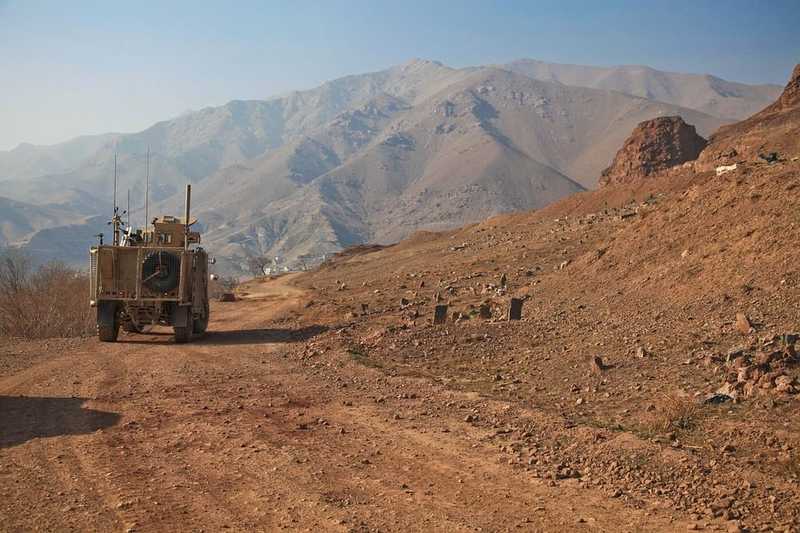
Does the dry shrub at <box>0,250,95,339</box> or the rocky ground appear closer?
the rocky ground

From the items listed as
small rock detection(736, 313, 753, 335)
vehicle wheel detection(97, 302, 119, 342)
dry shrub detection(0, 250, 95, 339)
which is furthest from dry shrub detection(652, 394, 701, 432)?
dry shrub detection(0, 250, 95, 339)

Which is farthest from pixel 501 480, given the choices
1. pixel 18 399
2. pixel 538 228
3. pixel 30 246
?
pixel 30 246

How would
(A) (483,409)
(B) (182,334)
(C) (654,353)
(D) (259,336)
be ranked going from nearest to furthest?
(A) (483,409)
(C) (654,353)
(B) (182,334)
(D) (259,336)

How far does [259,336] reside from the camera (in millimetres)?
21047

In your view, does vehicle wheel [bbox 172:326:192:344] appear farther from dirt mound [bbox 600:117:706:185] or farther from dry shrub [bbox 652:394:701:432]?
dirt mound [bbox 600:117:706:185]

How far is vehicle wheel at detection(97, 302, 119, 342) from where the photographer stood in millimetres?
19344

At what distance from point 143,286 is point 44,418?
27.9 feet

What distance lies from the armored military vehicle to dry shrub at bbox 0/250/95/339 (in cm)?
494

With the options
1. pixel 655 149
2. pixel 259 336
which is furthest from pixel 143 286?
pixel 655 149

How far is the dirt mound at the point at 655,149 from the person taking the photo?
63406 mm

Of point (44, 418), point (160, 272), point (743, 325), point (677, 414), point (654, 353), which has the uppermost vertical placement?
point (160, 272)

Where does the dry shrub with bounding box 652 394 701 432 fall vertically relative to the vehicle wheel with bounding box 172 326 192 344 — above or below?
above

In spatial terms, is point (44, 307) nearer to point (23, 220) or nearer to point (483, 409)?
point (483, 409)

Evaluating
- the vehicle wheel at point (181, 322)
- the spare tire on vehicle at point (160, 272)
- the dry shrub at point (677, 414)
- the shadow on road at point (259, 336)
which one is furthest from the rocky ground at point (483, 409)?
the spare tire on vehicle at point (160, 272)
